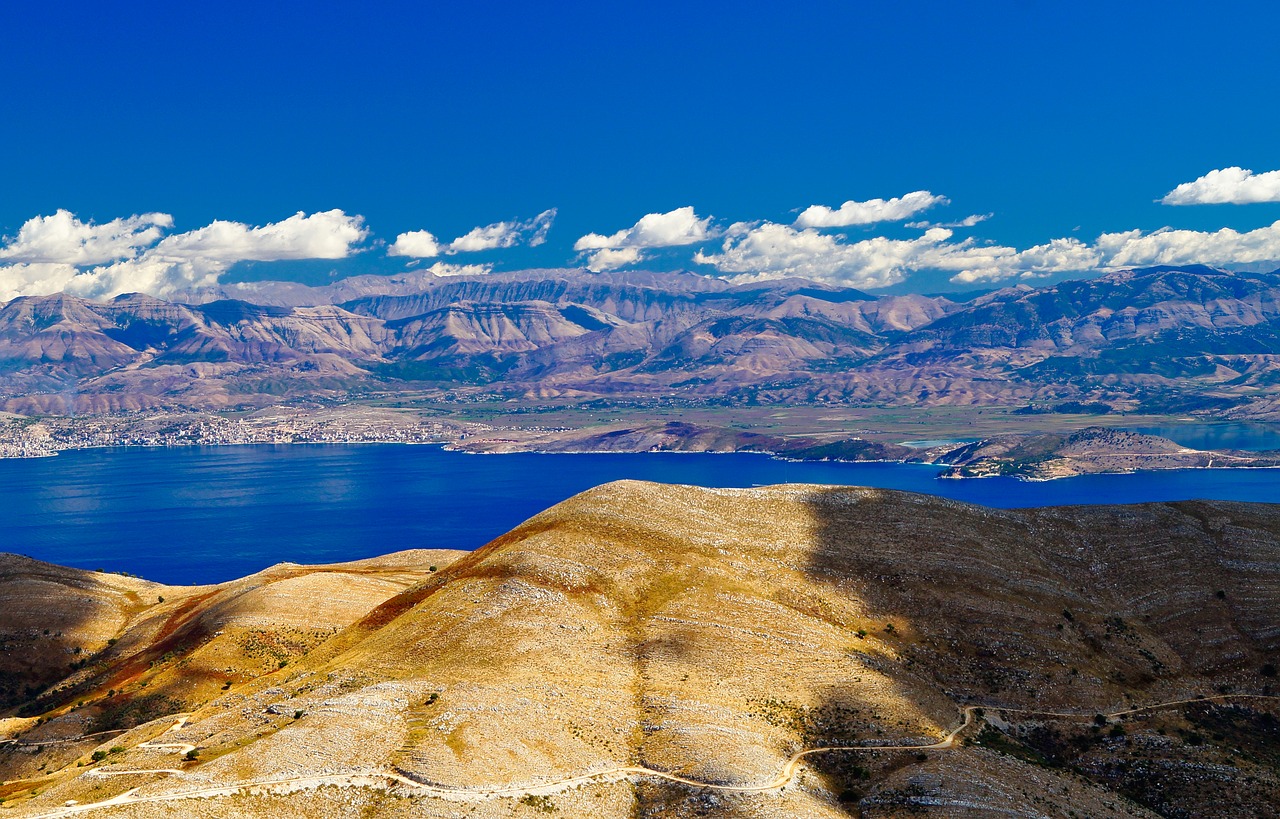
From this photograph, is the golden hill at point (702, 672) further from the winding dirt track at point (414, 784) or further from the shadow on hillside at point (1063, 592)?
the shadow on hillside at point (1063, 592)

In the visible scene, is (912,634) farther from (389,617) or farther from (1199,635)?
(389,617)

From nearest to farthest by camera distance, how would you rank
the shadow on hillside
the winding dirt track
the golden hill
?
the winding dirt track
the golden hill
the shadow on hillside

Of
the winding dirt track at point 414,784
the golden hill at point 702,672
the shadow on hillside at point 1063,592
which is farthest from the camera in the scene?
the shadow on hillside at point 1063,592

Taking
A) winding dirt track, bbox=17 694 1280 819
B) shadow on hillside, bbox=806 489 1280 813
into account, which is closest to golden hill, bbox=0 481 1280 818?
winding dirt track, bbox=17 694 1280 819

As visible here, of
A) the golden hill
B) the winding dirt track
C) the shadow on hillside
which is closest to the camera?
the winding dirt track

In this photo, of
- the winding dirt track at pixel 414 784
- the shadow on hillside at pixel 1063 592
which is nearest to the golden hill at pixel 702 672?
the winding dirt track at pixel 414 784

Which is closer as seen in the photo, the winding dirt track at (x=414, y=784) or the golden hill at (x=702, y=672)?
the winding dirt track at (x=414, y=784)

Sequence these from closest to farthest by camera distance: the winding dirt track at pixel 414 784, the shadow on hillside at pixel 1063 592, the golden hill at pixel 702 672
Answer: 1. the winding dirt track at pixel 414 784
2. the golden hill at pixel 702 672
3. the shadow on hillside at pixel 1063 592

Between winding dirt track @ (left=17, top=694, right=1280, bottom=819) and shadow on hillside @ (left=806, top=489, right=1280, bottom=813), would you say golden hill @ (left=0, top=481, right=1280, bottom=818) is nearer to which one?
winding dirt track @ (left=17, top=694, right=1280, bottom=819)
